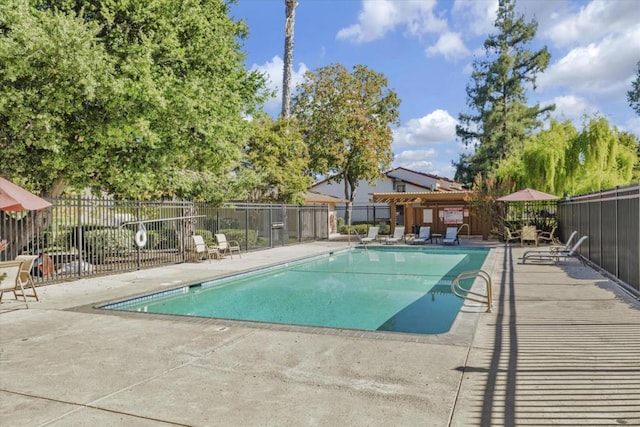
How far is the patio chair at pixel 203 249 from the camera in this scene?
1573 cm

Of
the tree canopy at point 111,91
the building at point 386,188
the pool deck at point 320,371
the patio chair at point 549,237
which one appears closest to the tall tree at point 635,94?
the building at point 386,188

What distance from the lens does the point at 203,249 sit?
623 inches

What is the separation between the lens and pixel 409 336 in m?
5.93

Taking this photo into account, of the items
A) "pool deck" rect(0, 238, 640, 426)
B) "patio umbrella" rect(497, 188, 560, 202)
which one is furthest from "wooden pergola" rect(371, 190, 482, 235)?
"pool deck" rect(0, 238, 640, 426)

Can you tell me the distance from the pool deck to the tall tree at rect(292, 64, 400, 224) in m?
27.0

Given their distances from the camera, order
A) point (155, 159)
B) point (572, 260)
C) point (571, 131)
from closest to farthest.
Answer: point (155, 159) < point (572, 260) < point (571, 131)

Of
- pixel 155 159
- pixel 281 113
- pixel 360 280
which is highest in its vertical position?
pixel 281 113

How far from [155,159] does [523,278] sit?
985 cm

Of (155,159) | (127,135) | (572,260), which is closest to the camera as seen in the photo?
(127,135)

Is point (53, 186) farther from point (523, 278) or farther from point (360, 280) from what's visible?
point (523, 278)

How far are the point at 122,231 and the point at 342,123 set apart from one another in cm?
2145

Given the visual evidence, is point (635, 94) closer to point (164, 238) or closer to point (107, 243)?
point (164, 238)

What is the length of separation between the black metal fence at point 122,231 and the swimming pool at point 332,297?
340 centimetres

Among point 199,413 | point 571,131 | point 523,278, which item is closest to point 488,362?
point 199,413
